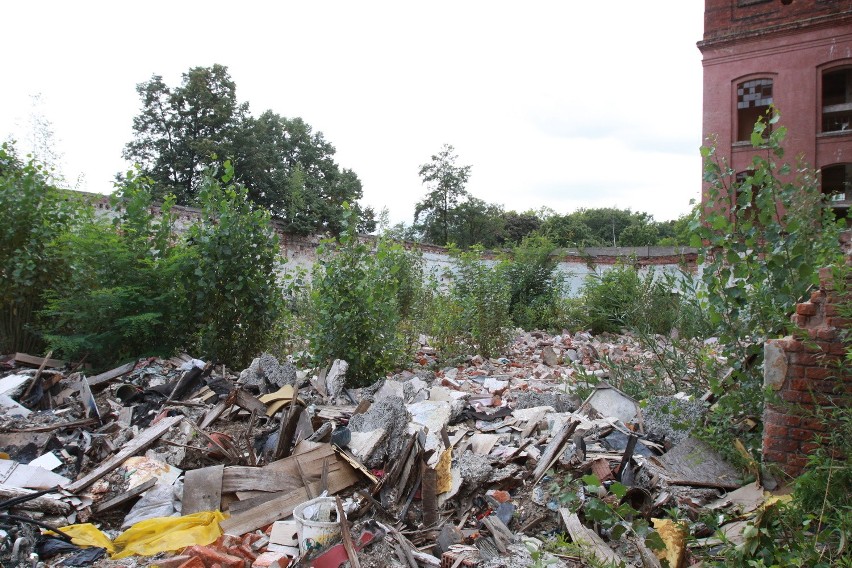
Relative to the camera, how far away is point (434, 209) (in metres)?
32.2

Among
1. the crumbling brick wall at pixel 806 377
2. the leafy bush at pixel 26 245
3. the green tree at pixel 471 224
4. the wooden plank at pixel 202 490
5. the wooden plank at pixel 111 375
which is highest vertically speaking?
the green tree at pixel 471 224

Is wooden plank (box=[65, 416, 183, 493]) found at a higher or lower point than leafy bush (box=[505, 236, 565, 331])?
lower

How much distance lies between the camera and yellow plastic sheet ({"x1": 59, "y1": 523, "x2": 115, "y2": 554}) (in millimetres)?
3480

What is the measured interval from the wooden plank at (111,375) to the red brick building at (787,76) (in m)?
17.3

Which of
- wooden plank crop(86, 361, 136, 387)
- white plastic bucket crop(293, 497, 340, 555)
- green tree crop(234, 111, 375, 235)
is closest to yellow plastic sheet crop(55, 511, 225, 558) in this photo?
white plastic bucket crop(293, 497, 340, 555)

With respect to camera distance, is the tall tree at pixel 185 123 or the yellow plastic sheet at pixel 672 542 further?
the tall tree at pixel 185 123

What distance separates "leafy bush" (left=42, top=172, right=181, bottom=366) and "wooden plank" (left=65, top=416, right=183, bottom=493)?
1664mm

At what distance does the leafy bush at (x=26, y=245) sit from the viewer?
22.2 ft

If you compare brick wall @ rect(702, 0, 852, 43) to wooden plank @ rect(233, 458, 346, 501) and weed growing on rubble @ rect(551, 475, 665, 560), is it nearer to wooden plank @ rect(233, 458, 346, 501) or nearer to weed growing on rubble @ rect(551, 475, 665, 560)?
weed growing on rubble @ rect(551, 475, 665, 560)

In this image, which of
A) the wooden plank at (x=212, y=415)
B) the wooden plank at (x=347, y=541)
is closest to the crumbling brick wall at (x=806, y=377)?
the wooden plank at (x=347, y=541)

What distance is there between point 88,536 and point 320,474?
1.48m

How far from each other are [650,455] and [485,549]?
1.59 meters

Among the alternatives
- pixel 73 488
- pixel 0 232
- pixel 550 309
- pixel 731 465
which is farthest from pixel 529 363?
pixel 0 232

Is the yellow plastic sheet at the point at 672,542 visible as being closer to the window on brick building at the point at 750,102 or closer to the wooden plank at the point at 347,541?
A: the wooden plank at the point at 347,541
